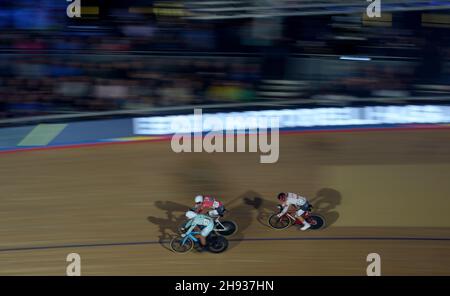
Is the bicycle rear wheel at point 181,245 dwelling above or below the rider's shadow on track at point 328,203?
below

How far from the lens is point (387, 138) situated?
8664 millimetres

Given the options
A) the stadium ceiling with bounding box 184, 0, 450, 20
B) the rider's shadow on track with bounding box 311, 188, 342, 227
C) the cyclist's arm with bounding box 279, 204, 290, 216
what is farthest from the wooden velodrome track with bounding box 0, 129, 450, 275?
the stadium ceiling with bounding box 184, 0, 450, 20

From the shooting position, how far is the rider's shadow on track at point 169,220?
23.3 ft

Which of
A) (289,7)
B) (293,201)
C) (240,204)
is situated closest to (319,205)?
(293,201)

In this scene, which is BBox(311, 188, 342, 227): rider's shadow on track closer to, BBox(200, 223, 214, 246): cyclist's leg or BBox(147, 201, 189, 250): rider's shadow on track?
BBox(200, 223, 214, 246): cyclist's leg

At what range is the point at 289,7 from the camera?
9.36 meters

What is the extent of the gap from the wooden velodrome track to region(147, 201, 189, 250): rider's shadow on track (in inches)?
0.5

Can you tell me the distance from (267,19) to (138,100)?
2109 mm

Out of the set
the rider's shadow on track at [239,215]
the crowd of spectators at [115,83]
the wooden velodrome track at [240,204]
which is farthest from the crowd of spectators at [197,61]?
the rider's shadow on track at [239,215]

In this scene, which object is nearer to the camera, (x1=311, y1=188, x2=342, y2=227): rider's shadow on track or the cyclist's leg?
the cyclist's leg

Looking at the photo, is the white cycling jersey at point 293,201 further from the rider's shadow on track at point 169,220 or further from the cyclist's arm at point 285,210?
the rider's shadow on track at point 169,220

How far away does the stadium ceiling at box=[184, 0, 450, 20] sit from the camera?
9.27 metres

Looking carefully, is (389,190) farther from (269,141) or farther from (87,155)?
(87,155)

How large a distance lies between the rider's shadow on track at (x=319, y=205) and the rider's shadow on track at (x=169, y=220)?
78 cm
